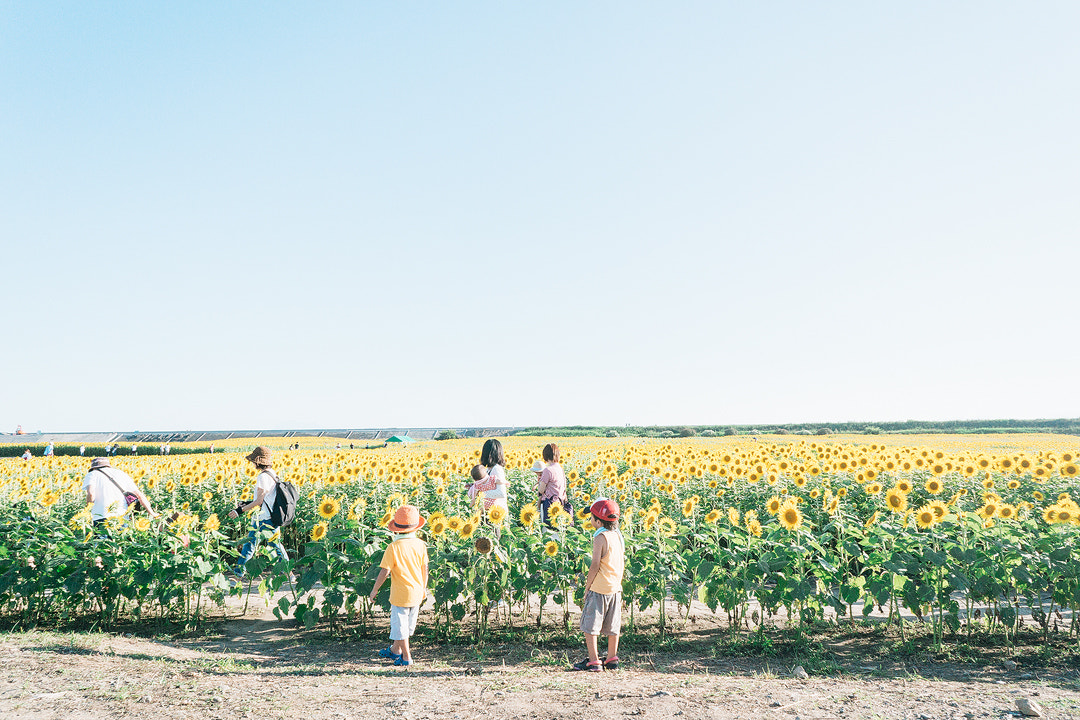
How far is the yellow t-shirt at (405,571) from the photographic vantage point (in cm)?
570

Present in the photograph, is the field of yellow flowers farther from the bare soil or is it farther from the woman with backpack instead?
the woman with backpack

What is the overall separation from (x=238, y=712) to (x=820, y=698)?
4005 millimetres

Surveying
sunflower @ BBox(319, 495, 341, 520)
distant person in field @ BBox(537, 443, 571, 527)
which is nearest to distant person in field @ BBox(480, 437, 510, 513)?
distant person in field @ BBox(537, 443, 571, 527)

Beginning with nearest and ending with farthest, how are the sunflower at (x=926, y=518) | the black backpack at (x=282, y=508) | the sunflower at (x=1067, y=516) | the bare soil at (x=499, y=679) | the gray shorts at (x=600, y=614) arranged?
the bare soil at (x=499, y=679) < the gray shorts at (x=600, y=614) < the sunflower at (x=1067, y=516) < the sunflower at (x=926, y=518) < the black backpack at (x=282, y=508)

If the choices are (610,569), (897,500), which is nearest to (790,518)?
(897,500)

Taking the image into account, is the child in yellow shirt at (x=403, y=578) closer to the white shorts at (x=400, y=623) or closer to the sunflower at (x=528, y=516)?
the white shorts at (x=400, y=623)

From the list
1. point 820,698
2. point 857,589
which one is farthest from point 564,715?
point 857,589

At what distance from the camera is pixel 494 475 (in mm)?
8266

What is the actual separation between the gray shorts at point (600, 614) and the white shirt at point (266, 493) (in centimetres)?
424

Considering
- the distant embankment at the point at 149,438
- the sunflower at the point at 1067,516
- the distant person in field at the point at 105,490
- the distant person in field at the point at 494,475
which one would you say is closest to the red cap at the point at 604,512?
the distant person in field at the point at 494,475

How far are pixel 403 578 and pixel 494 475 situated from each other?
265 cm

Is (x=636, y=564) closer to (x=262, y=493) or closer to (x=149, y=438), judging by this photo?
(x=262, y=493)

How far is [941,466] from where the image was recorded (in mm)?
9188

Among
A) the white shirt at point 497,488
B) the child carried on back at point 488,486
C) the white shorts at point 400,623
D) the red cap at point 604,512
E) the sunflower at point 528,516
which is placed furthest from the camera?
the white shirt at point 497,488
